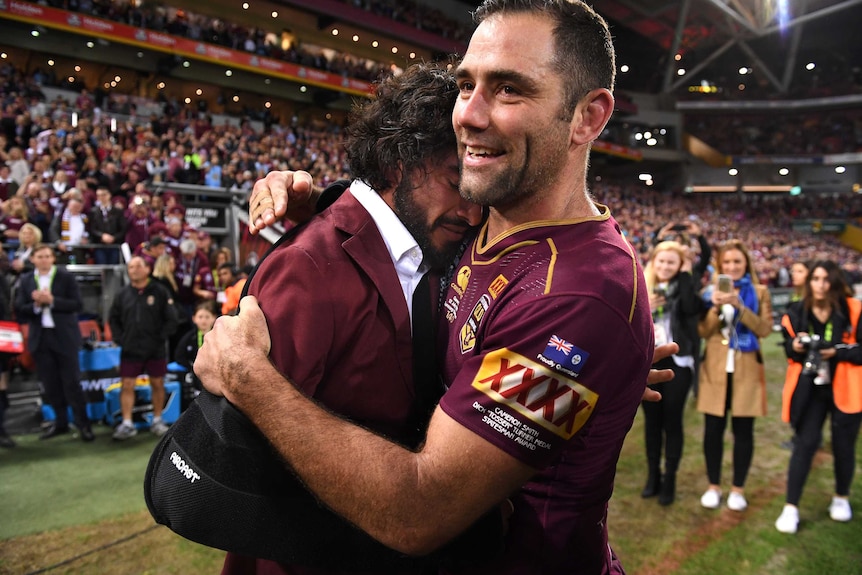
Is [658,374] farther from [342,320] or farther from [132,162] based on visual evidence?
[132,162]

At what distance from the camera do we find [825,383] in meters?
4.20

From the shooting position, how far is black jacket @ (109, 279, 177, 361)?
238 inches

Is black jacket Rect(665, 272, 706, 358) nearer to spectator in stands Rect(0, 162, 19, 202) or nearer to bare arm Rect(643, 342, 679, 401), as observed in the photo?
bare arm Rect(643, 342, 679, 401)

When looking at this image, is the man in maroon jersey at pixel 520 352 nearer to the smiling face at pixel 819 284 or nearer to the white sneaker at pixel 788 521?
the white sneaker at pixel 788 521

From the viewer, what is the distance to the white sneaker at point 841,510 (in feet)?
14.2

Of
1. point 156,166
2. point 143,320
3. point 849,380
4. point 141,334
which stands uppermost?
point 156,166

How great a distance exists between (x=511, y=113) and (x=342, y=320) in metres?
0.66

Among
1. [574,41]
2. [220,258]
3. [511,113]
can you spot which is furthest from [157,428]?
[574,41]

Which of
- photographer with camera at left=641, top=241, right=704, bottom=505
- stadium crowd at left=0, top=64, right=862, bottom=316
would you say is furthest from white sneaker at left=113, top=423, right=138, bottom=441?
photographer with camera at left=641, top=241, right=704, bottom=505

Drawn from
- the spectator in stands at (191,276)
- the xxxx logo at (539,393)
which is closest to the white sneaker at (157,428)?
the spectator in stands at (191,276)

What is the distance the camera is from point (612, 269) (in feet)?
4.18

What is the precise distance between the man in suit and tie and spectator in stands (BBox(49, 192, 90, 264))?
8.22 m

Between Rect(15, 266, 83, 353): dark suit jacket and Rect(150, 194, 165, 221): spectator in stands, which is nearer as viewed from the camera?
Rect(15, 266, 83, 353): dark suit jacket

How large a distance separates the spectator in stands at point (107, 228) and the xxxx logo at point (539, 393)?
28.8ft
